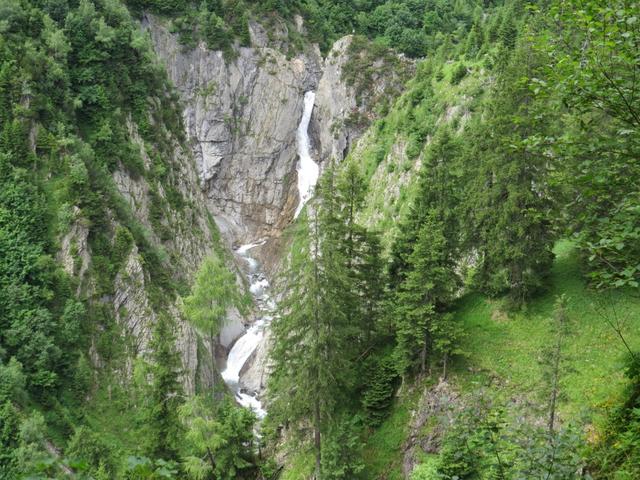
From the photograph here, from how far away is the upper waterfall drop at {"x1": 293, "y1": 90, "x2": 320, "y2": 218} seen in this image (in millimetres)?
70625

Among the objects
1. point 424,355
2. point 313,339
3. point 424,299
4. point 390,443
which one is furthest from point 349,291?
point 390,443

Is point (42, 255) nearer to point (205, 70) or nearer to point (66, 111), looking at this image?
point (66, 111)

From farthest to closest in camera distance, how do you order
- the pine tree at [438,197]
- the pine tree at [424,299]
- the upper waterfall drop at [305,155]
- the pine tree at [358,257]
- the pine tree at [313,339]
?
the upper waterfall drop at [305,155] → the pine tree at [438,197] → the pine tree at [358,257] → the pine tree at [424,299] → the pine tree at [313,339]

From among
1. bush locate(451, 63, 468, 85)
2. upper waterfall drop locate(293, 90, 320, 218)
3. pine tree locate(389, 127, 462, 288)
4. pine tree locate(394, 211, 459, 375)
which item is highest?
bush locate(451, 63, 468, 85)

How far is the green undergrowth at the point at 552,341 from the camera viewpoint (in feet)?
57.1

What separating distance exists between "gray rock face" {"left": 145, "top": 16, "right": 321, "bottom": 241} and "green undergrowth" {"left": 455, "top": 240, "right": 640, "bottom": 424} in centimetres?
4927

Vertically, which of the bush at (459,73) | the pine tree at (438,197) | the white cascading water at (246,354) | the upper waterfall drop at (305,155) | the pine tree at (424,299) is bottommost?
the white cascading water at (246,354)

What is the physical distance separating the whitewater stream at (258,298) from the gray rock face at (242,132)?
139 centimetres

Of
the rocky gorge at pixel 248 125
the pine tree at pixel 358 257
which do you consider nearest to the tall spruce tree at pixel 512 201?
the pine tree at pixel 358 257

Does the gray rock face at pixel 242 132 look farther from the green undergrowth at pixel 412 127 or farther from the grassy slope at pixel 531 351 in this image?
the grassy slope at pixel 531 351

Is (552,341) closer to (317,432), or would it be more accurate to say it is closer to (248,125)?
(317,432)

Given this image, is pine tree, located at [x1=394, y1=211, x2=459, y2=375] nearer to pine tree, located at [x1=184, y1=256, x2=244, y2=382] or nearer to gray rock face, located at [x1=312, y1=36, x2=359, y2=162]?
pine tree, located at [x1=184, y1=256, x2=244, y2=382]

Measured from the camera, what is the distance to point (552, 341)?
1997 centimetres

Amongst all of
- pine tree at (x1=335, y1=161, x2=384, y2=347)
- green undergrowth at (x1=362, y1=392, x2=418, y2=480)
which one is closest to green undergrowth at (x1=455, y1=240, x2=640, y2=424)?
green undergrowth at (x1=362, y1=392, x2=418, y2=480)
